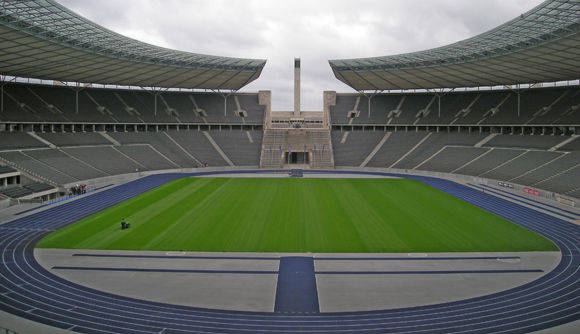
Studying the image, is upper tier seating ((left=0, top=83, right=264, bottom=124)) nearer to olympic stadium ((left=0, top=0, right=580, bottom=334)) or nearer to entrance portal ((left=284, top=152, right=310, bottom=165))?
olympic stadium ((left=0, top=0, right=580, bottom=334))

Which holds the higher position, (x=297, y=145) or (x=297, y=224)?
(x=297, y=145)

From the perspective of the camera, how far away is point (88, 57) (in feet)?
136

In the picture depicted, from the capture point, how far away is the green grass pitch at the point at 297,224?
70.4 ft

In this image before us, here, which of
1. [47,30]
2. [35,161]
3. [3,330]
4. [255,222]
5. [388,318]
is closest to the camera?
[3,330]

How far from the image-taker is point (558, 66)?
135 feet

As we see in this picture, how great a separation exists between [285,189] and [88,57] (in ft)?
77.4

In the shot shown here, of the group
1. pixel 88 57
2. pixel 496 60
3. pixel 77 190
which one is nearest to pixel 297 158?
pixel 496 60

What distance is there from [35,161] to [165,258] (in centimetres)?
2778

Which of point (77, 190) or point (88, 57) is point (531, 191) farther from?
point (88, 57)

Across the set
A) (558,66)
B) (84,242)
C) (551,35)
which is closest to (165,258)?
(84,242)

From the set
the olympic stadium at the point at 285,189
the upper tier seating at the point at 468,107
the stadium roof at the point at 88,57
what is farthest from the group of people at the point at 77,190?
the upper tier seating at the point at 468,107

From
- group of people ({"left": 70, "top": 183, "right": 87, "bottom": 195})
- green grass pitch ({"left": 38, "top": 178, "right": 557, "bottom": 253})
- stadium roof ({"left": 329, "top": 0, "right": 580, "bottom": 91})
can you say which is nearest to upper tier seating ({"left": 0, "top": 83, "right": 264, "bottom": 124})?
group of people ({"left": 70, "top": 183, "right": 87, "bottom": 195})

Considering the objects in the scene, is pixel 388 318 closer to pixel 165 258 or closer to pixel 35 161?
pixel 165 258

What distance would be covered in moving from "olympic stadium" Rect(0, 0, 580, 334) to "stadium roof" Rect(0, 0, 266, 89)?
0.26 meters
